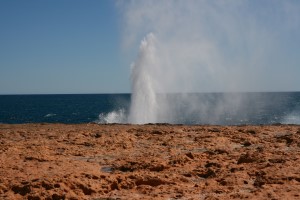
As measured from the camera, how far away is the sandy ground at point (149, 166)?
10766mm

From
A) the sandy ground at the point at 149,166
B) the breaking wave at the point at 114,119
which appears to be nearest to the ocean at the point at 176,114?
the breaking wave at the point at 114,119

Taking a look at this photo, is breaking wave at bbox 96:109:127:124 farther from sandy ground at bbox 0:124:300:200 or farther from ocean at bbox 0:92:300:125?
sandy ground at bbox 0:124:300:200

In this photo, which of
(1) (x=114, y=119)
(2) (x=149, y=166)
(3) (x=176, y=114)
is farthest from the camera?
(3) (x=176, y=114)

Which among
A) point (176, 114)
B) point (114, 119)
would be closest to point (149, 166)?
point (114, 119)

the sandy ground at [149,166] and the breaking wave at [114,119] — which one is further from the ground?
the breaking wave at [114,119]

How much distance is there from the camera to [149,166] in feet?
43.8

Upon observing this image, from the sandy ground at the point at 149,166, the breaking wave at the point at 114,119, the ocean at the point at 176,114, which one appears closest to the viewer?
the sandy ground at the point at 149,166

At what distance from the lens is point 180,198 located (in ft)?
34.0

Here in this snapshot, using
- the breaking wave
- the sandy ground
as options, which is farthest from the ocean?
the sandy ground

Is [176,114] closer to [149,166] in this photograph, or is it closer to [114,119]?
[114,119]

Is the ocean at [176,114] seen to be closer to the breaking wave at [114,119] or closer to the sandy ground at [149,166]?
the breaking wave at [114,119]

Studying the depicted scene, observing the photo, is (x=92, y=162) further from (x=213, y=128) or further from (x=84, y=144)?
(x=213, y=128)

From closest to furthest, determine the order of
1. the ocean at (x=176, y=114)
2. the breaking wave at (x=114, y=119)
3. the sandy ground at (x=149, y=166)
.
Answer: the sandy ground at (x=149, y=166), the breaking wave at (x=114, y=119), the ocean at (x=176, y=114)

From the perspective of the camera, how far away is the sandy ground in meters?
10.8
